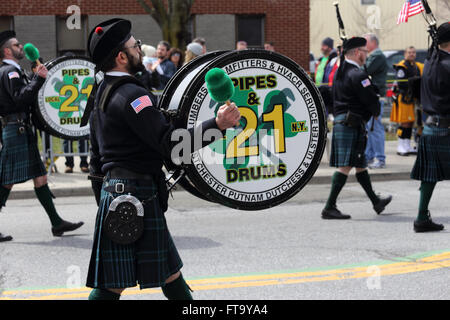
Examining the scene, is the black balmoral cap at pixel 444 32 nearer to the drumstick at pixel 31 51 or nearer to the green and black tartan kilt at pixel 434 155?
the green and black tartan kilt at pixel 434 155

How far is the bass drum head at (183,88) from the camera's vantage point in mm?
3461

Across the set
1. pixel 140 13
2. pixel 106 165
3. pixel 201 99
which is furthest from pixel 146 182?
pixel 140 13

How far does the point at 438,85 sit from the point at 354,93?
1.19m

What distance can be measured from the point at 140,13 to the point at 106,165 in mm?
18267

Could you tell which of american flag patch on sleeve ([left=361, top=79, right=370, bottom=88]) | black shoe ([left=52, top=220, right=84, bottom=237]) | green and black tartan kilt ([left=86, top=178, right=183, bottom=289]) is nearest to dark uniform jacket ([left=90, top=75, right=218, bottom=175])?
green and black tartan kilt ([left=86, top=178, right=183, bottom=289])

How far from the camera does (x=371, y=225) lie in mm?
7844

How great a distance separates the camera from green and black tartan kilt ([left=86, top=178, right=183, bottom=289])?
369 centimetres

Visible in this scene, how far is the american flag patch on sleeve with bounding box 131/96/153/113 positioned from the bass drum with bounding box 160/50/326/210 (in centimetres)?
12

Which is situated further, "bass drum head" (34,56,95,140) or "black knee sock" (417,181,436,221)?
"bass drum head" (34,56,95,140)

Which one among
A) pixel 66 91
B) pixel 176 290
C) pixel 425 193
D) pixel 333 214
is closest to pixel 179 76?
pixel 176 290

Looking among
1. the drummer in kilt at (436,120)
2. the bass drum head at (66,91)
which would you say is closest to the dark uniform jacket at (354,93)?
the drummer in kilt at (436,120)

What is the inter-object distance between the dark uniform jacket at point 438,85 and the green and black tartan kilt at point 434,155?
185 mm

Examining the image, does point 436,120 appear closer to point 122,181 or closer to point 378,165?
point 122,181

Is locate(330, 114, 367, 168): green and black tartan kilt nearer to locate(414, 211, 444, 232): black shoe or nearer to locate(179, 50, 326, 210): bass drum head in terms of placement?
locate(414, 211, 444, 232): black shoe
